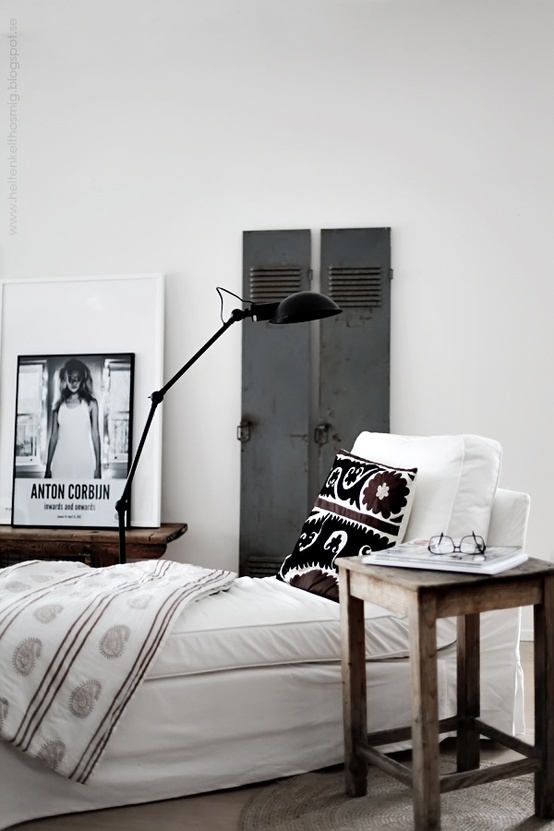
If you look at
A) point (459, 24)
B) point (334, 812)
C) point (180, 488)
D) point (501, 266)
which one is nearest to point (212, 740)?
point (334, 812)

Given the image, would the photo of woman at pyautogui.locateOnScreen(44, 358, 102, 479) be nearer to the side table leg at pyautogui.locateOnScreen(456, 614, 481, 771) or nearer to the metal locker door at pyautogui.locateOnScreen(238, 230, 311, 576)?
the metal locker door at pyautogui.locateOnScreen(238, 230, 311, 576)

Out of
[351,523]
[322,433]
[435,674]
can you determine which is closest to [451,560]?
[435,674]

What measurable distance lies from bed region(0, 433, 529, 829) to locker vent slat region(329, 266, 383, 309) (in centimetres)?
151

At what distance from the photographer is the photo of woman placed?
12.9 feet

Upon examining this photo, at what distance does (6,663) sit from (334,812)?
0.92m

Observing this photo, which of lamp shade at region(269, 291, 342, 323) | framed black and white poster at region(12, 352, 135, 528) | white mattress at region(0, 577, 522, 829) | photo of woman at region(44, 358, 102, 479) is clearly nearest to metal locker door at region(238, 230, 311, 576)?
framed black and white poster at region(12, 352, 135, 528)

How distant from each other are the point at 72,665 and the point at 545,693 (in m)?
1.20

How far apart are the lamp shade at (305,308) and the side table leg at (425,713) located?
1.10 metres

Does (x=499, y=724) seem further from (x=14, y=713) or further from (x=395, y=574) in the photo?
(x=14, y=713)

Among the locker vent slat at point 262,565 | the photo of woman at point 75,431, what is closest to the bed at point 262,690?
the locker vent slat at point 262,565

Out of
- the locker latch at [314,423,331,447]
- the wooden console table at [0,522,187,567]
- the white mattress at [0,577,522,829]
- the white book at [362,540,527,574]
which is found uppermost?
the locker latch at [314,423,331,447]

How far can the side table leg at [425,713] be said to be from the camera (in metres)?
1.80

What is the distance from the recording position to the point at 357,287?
389 cm

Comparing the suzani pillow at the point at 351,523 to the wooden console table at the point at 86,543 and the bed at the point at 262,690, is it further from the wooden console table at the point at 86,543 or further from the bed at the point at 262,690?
the wooden console table at the point at 86,543
